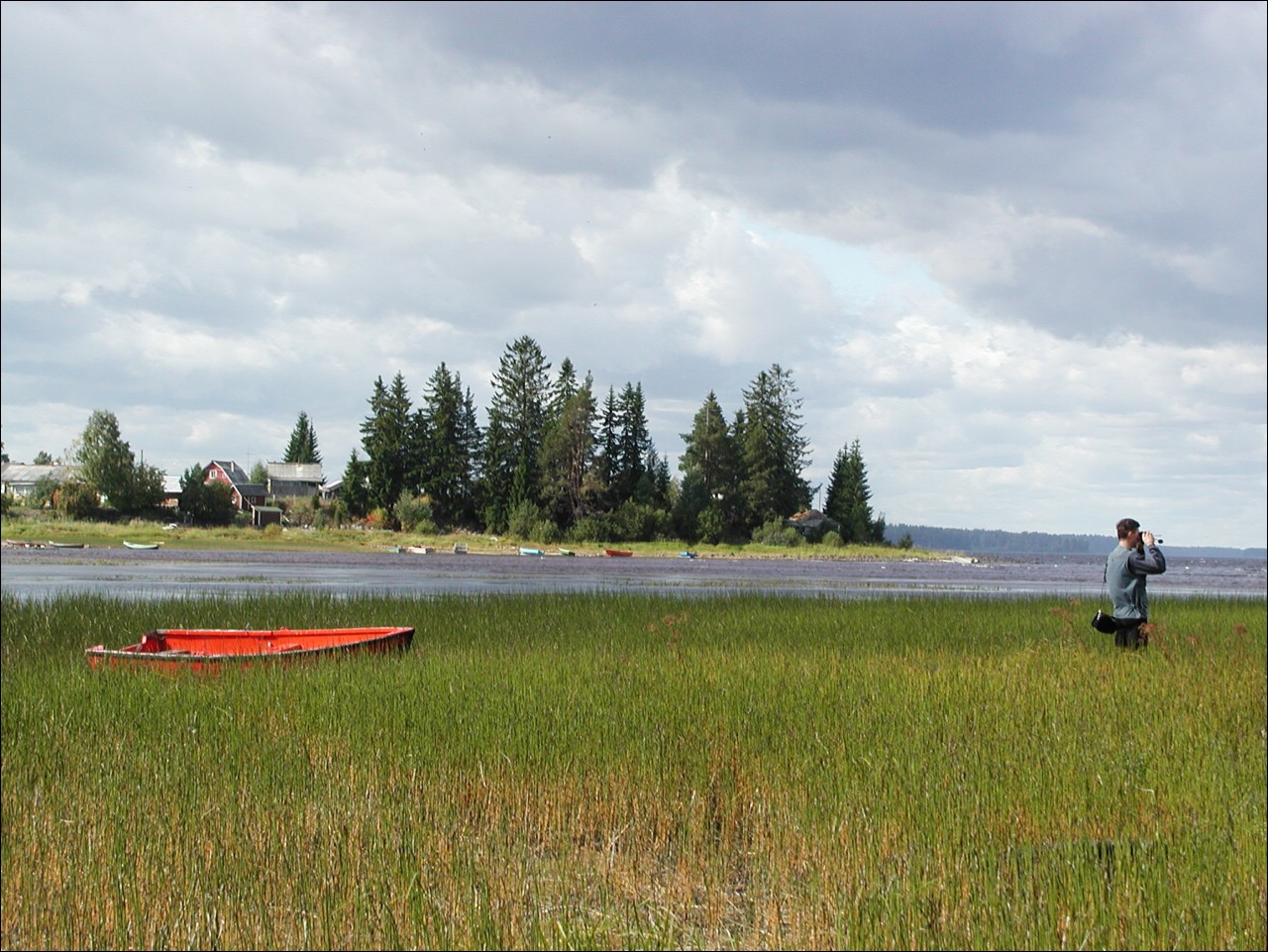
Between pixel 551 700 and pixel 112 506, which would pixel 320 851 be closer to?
pixel 551 700

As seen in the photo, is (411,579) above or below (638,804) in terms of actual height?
below

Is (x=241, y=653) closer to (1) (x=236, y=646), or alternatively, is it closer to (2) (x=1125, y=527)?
(1) (x=236, y=646)

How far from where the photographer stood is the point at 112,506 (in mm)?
66438

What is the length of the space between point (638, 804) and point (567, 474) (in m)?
67.3

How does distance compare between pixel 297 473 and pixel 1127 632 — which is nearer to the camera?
pixel 1127 632

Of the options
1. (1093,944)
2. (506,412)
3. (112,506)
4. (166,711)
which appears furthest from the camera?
(506,412)

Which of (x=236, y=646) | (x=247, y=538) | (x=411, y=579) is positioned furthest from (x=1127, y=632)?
(x=247, y=538)

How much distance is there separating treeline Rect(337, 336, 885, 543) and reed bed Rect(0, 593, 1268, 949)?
58.9m

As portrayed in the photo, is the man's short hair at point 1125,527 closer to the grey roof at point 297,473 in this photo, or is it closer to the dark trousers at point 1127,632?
the dark trousers at point 1127,632

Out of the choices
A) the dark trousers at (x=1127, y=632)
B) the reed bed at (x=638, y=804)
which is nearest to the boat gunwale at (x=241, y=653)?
the reed bed at (x=638, y=804)

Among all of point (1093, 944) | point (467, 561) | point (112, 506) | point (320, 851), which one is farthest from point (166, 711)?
point (112, 506)

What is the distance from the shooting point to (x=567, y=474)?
74.8m

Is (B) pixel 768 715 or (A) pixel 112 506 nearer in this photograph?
(B) pixel 768 715

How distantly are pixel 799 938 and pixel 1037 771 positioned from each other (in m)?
3.31
